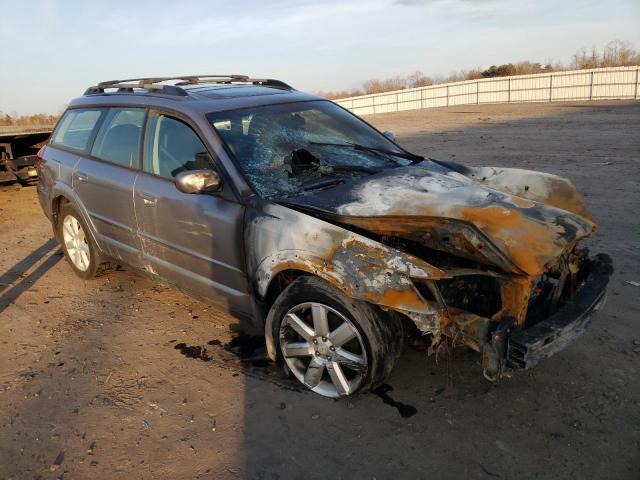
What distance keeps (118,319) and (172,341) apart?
0.74m

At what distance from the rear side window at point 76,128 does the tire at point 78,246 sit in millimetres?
625

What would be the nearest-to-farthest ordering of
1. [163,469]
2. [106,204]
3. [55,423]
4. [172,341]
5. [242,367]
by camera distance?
[163,469] → [55,423] → [242,367] → [172,341] → [106,204]

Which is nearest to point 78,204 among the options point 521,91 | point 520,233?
point 520,233

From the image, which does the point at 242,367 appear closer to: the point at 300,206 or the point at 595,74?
the point at 300,206

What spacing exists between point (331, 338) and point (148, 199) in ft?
6.00

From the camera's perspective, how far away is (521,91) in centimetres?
2728

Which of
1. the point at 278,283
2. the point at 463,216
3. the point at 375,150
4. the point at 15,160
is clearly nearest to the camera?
the point at 463,216

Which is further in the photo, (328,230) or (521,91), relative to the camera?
(521,91)

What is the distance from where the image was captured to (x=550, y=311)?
2887mm

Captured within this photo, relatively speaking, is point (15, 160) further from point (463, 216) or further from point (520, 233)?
point (520, 233)

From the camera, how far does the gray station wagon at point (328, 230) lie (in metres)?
2.62

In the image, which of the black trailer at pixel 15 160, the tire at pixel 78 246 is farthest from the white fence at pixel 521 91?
the tire at pixel 78 246

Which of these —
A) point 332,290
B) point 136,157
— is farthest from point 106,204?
point 332,290

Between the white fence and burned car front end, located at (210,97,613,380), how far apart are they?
2408 centimetres
